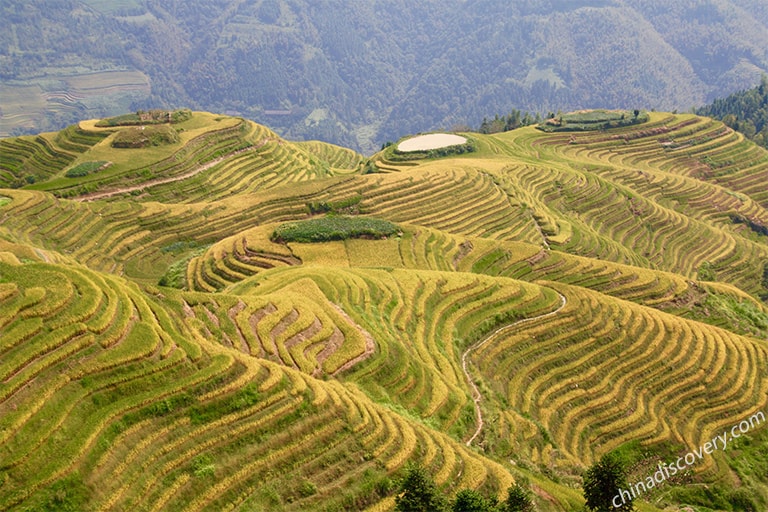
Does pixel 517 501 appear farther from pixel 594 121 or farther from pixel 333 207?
pixel 594 121

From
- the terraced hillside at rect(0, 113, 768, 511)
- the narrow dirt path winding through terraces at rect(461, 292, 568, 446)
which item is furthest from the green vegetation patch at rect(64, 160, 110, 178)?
the narrow dirt path winding through terraces at rect(461, 292, 568, 446)

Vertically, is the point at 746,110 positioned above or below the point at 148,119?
above

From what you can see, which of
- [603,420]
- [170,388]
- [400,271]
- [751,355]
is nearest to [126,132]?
[400,271]

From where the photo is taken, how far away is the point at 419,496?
59.4ft

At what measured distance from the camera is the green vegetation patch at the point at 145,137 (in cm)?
8181

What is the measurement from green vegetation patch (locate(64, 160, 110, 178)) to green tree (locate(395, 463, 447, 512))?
236 ft

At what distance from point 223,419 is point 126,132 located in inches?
3028

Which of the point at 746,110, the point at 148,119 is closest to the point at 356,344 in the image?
the point at 148,119

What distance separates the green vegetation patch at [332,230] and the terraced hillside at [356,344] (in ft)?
2.02

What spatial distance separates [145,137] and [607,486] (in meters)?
82.5

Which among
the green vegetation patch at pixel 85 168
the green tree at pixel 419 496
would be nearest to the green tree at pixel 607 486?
the green tree at pixel 419 496

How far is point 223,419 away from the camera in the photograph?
20.6m

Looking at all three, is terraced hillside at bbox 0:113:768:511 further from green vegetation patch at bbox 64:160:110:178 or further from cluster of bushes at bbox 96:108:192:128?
cluster of bushes at bbox 96:108:192:128

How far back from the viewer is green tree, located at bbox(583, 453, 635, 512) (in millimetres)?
20250
